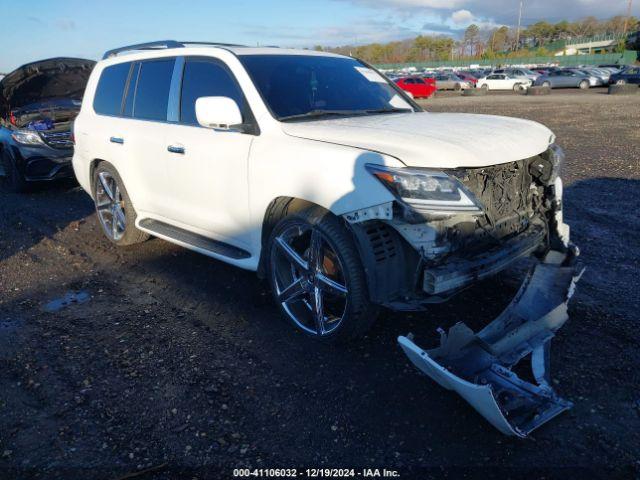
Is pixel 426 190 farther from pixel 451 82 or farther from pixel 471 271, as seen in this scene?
pixel 451 82

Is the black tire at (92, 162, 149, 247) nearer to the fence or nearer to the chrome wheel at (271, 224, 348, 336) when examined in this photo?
the chrome wheel at (271, 224, 348, 336)

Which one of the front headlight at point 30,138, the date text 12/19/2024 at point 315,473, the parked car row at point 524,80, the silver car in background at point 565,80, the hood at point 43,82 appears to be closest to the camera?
the date text 12/19/2024 at point 315,473

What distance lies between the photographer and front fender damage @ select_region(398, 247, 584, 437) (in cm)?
247

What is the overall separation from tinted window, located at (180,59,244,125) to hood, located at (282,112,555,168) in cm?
69

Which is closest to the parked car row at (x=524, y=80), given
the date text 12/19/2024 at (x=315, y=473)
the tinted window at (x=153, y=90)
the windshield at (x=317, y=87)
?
the windshield at (x=317, y=87)

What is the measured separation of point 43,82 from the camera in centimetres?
964

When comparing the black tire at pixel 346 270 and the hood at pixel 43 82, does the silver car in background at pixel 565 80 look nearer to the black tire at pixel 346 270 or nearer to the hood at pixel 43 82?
the hood at pixel 43 82

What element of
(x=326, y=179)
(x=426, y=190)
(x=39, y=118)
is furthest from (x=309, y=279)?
(x=39, y=118)

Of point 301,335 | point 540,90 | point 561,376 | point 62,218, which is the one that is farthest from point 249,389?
point 540,90

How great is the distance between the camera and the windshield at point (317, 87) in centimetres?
385

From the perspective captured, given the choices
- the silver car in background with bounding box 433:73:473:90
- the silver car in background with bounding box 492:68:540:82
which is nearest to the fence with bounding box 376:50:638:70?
the silver car in background with bounding box 492:68:540:82

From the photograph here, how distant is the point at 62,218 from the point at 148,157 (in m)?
3.22

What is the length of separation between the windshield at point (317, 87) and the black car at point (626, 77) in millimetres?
34863

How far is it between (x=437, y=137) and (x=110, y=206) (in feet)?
13.4
